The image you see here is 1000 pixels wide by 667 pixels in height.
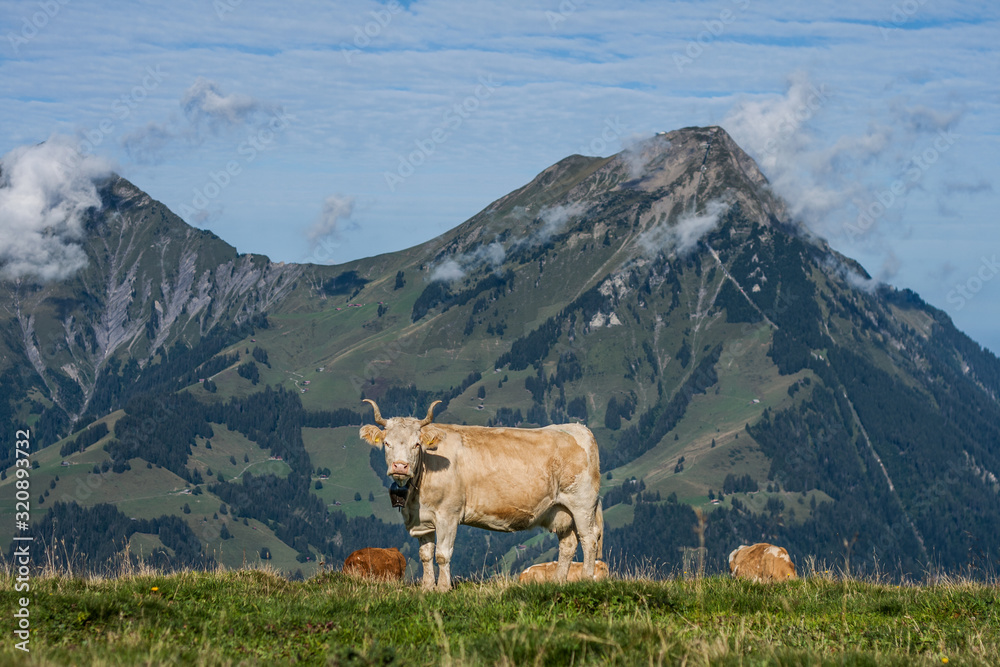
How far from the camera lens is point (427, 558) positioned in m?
20.5

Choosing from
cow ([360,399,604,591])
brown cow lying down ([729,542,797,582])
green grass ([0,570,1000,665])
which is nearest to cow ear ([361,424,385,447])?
cow ([360,399,604,591])

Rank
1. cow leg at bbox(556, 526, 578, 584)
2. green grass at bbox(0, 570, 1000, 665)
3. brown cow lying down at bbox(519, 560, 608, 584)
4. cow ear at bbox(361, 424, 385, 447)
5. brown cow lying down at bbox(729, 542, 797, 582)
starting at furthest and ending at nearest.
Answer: brown cow lying down at bbox(729, 542, 797, 582) < brown cow lying down at bbox(519, 560, 608, 584) < cow leg at bbox(556, 526, 578, 584) < cow ear at bbox(361, 424, 385, 447) < green grass at bbox(0, 570, 1000, 665)

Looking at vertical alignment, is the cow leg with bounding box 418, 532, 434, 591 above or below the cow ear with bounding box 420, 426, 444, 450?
below

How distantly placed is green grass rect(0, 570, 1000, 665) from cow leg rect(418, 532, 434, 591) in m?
1.35

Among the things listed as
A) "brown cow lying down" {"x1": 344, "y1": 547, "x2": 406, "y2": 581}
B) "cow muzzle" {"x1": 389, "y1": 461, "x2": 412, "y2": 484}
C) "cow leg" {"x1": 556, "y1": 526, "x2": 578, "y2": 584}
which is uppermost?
"cow muzzle" {"x1": 389, "y1": 461, "x2": 412, "y2": 484}

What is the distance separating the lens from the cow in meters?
20.4

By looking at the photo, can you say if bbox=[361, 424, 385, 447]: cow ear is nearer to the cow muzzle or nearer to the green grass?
the cow muzzle

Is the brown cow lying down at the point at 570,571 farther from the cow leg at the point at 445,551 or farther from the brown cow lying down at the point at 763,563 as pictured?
the brown cow lying down at the point at 763,563

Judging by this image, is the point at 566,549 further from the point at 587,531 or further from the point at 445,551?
the point at 445,551

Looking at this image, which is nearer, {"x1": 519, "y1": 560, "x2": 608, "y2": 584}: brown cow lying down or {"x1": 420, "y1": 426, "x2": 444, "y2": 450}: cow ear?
{"x1": 420, "y1": 426, "x2": 444, "y2": 450}: cow ear

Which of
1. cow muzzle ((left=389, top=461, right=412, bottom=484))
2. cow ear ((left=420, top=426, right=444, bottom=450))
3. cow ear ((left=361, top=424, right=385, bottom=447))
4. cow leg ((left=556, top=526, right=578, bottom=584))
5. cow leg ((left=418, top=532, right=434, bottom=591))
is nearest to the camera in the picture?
cow muzzle ((left=389, top=461, right=412, bottom=484))

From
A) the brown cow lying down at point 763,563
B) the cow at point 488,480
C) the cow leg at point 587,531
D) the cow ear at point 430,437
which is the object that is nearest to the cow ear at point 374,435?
the cow at point 488,480

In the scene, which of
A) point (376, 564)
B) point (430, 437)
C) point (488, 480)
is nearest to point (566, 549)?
point (488, 480)

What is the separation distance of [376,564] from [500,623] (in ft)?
40.4
